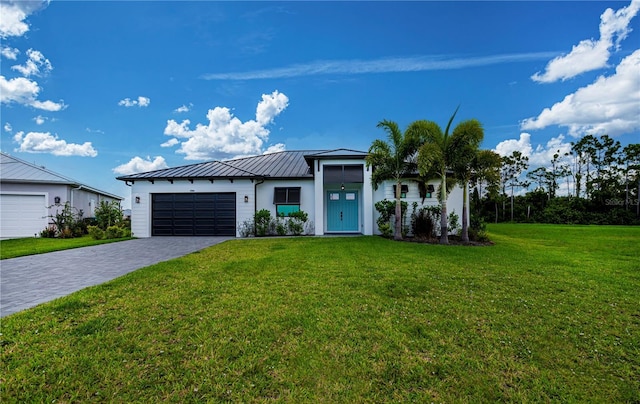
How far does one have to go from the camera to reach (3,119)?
12.4 m

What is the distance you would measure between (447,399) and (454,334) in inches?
49.7

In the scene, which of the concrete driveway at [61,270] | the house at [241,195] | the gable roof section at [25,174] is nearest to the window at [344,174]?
the house at [241,195]

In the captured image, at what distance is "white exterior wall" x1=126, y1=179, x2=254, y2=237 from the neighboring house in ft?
18.2

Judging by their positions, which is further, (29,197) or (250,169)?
(250,169)

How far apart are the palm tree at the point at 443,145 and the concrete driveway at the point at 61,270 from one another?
1071 cm

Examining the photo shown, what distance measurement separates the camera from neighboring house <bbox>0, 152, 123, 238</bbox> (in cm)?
1578

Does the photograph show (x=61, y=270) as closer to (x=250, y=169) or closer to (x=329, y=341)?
(x=329, y=341)

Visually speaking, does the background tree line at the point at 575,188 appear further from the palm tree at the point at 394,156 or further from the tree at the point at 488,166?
the palm tree at the point at 394,156

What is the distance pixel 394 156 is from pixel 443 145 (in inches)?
87.3

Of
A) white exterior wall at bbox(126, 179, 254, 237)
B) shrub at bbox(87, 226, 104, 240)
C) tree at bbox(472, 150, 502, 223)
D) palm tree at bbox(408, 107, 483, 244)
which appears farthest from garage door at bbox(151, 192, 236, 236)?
tree at bbox(472, 150, 502, 223)

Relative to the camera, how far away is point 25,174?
647 inches

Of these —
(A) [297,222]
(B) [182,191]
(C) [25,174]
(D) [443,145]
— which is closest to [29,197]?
(C) [25,174]

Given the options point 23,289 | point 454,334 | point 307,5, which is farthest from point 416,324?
point 307,5

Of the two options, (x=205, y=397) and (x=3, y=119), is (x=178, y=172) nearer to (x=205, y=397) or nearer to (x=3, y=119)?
(x=3, y=119)
